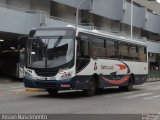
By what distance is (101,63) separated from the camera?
23391 millimetres

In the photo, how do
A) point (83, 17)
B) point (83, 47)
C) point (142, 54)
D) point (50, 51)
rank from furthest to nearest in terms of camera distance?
point (83, 17), point (142, 54), point (83, 47), point (50, 51)

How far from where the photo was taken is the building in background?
36312mm

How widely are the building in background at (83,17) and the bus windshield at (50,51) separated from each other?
13.9m

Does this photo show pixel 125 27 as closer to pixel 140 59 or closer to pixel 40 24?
pixel 40 24

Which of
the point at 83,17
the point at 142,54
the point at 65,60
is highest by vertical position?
the point at 83,17

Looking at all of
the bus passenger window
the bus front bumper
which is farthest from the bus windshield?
the bus passenger window

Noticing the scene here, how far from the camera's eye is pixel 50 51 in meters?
20.4

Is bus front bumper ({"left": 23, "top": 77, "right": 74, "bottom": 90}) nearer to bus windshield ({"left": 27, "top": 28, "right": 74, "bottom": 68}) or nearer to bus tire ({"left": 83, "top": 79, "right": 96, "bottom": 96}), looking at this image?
bus windshield ({"left": 27, "top": 28, "right": 74, "bottom": 68})

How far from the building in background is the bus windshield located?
13.9 metres

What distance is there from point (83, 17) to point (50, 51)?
33856mm

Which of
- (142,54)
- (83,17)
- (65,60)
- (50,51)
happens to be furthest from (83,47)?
(83,17)

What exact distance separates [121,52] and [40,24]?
12764mm

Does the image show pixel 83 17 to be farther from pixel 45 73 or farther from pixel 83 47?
pixel 45 73

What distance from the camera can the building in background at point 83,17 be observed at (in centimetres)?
3631
